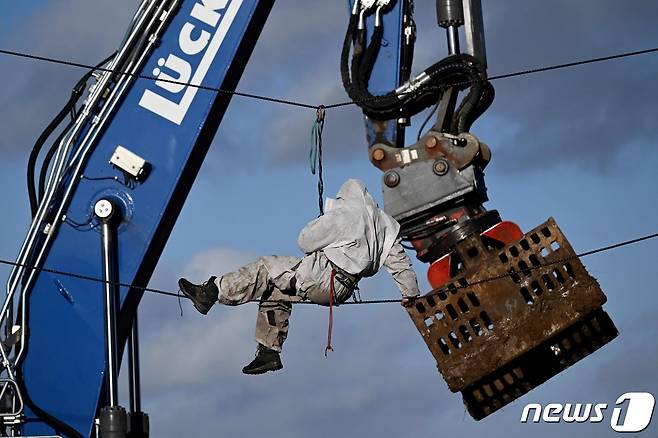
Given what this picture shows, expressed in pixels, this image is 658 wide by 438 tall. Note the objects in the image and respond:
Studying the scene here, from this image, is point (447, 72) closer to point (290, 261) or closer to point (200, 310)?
point (290, 261)

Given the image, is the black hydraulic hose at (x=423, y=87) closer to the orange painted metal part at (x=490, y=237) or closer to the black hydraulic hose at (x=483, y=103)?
the black hydraulic hose at (x=483, y=103)

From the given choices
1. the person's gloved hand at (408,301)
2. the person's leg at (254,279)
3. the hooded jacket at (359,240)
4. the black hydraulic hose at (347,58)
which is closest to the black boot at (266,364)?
the person's leg at (254,279)

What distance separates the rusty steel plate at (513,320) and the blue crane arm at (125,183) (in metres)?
1.73

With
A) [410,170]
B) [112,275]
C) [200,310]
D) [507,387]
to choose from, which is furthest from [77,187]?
[507,387]

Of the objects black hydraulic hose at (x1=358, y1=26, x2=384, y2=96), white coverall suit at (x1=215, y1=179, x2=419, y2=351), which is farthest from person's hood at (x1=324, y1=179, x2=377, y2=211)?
black hydraulic hose at (x1=358, y1=26, x2=384, y2=96)

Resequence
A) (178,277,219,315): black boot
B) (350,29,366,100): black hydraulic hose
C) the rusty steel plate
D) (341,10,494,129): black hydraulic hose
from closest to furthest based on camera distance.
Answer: the rusty steel plate → (178,277,219,315): black boot → (341,10,494,129): black hydraulic hose → (350,29,366,100): black hydraulic hose

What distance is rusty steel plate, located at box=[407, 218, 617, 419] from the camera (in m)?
8.27

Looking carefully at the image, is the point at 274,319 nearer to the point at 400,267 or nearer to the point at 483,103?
the point at 400,267

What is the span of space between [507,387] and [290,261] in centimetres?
147

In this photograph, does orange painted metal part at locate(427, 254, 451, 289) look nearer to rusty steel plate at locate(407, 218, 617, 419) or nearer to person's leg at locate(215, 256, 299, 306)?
rusty steel plate at locate(407, 218, 617, 419)

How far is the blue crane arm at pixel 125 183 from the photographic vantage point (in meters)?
8.88

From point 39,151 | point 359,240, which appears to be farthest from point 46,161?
point 359,240

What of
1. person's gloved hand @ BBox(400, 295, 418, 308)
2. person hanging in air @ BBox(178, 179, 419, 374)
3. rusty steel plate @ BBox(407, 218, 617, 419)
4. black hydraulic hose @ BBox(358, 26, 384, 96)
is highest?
black hydraulic hose @ BBox(358, 26, 384, 96)

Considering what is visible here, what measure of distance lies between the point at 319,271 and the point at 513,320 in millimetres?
1187
